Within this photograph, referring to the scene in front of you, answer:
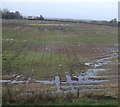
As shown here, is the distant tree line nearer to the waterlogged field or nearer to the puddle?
the waterlogged field

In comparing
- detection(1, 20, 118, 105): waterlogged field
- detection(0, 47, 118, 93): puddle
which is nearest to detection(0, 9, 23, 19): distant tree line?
detection(1, 20, 118, 105): waterlogged field

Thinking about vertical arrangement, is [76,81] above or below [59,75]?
below

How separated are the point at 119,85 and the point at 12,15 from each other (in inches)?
2457

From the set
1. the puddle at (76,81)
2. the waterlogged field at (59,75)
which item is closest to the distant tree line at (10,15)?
the waterlogged field at (59,75)

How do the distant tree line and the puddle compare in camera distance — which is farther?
the distant tree line

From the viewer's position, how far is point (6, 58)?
79.4ft

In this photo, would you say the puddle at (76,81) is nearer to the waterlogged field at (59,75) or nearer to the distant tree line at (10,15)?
the waterlogged field at (59,75)

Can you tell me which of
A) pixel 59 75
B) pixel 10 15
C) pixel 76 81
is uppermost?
pixel 10 15

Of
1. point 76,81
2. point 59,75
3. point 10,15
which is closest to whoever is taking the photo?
point 76,81

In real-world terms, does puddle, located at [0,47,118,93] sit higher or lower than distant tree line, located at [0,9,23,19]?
lower

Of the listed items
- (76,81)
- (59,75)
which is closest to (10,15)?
(59,75)

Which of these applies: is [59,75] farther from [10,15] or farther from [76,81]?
[10,15]

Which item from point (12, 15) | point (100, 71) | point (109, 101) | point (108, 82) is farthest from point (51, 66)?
point (12, 15)

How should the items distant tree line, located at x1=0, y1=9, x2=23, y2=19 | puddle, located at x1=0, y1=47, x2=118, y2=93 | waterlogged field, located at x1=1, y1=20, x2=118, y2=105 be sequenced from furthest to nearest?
distant tree line, located at x1=0, y1=9, x2=23, y2=19
puddle, located at x1=0, y1=47, x2=118, y2=93
waterlogged field, located at x1=1, y1=20, x2=118, y2=105
